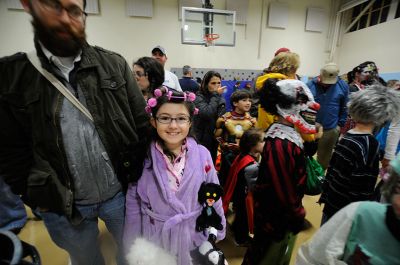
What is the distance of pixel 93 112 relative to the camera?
0.97m

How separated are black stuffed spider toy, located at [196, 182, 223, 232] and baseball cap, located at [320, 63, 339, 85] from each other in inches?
90.0

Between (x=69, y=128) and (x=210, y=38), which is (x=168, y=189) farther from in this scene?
(x=210, y=38)

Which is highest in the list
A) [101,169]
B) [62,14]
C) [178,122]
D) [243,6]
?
[243,6]

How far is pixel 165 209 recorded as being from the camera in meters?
1.09

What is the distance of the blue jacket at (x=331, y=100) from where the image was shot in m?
2.68

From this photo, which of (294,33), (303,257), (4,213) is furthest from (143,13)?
(303,257)

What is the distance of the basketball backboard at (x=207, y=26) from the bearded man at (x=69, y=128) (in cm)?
465

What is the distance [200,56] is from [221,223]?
17.8ft

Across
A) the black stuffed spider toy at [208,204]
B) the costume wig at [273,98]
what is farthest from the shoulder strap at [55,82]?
the costume wig at [273,98]

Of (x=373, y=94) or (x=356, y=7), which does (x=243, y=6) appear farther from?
(x=373, y=94)

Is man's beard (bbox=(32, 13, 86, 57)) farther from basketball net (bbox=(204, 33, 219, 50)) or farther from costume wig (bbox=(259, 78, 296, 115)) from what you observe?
basketball net (bbox=(204, 33, 219, 50))

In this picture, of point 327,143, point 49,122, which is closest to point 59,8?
point 49,122

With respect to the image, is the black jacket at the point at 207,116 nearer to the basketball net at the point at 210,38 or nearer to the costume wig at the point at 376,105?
the costume wig at the point at 376,105

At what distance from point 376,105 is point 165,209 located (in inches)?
57.9
